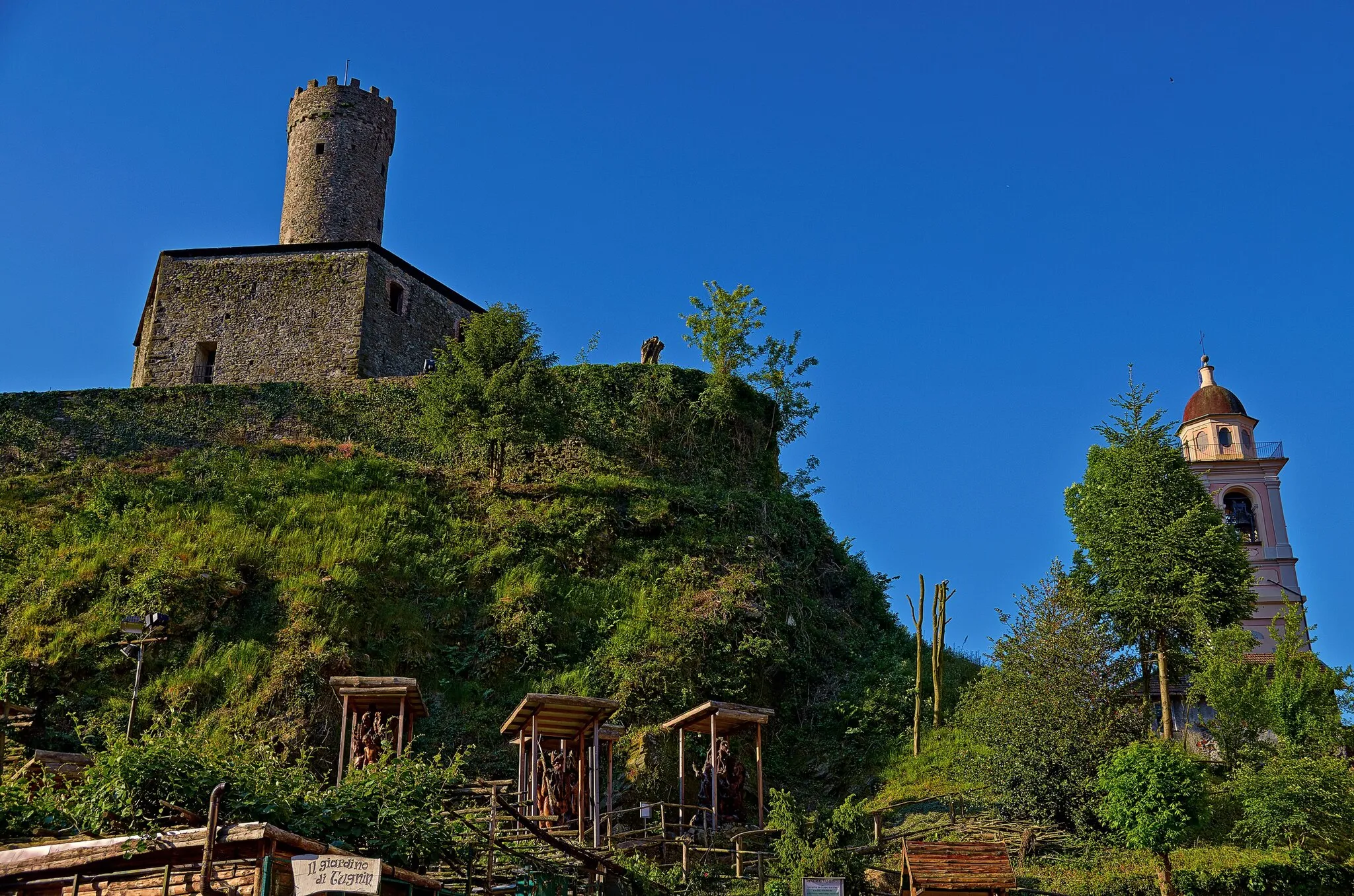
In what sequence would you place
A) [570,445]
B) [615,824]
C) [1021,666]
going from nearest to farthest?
[615,824] → [1021,666] → [570,445]

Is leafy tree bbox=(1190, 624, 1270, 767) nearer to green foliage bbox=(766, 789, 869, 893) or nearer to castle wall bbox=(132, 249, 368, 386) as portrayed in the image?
green foliage bbox=(766, 789, 869, 893)

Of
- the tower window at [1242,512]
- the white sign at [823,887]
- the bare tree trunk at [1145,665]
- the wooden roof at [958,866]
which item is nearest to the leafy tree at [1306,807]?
the wooden roof at [958,866]

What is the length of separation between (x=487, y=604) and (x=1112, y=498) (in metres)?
13.3

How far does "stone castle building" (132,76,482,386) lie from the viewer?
34875 millimetres

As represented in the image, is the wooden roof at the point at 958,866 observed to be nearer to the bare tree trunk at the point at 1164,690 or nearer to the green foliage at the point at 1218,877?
the green foliage at the point at 1218,877

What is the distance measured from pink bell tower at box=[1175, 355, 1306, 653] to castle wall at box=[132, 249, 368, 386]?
2619 cm

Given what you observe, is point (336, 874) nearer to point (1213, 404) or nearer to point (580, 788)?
point (580, 788)

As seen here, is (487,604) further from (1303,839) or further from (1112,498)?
(1303,839)

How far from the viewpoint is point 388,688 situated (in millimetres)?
18500

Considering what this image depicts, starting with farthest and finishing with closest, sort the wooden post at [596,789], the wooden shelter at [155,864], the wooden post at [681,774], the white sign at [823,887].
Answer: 1. the wooden post at [681,774]
2. the wooden post at [596,789]
3. the white sign at [823,887]
4. the wooden shelter at [155,864]

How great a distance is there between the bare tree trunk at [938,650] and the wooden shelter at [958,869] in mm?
8435

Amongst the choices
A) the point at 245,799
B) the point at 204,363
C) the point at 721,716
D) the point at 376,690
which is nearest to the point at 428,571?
the point at 376,690

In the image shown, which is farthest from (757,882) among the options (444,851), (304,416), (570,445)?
(304,416)

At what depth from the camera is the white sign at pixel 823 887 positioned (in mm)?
14336
